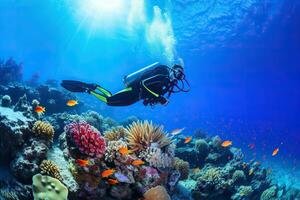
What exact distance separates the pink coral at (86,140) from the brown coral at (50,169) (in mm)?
572

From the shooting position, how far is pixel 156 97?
8.02m

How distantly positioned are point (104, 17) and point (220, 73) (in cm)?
2497

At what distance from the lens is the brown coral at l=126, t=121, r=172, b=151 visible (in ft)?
20.8

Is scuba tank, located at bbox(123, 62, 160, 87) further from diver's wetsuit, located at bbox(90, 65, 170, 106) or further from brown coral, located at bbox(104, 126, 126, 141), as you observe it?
brown coral, located at bbox(104, 126, 126, 141)

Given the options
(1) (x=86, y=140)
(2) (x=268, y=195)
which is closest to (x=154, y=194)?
(1) (x=86, y=140)

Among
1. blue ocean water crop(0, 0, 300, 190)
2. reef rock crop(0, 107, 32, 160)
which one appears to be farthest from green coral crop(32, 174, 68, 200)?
blue ocean water crop(0, 0, 300, 190)

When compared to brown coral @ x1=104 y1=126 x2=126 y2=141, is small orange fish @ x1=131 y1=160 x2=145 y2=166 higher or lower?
lower

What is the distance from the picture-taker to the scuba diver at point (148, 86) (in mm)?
8039

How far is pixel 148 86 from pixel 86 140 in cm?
308

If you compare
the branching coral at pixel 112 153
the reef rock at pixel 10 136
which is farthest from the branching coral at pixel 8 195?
the branching coral at pixel 112 153

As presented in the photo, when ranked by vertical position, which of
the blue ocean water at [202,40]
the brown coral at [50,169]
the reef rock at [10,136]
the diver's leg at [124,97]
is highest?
the blue ocean water at [202,40]

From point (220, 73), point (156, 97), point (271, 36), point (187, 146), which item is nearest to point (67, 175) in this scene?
point (156, 97)

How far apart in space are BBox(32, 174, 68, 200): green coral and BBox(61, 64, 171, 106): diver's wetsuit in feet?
11.8

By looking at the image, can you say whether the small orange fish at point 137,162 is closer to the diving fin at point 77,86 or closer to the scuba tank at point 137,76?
the scuba tank at point 137,76
